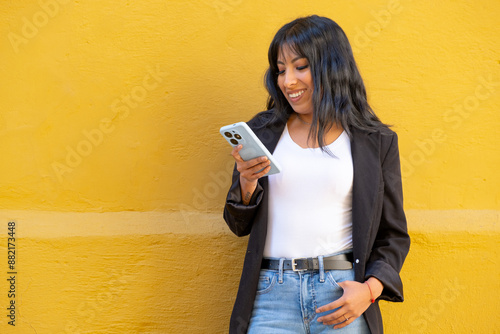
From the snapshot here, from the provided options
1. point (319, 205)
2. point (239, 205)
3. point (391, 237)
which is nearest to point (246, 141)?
point (239, 205)

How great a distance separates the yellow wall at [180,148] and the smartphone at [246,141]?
82 centimetres

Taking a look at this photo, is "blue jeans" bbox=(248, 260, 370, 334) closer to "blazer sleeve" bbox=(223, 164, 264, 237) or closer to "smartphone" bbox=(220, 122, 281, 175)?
"blazer sleeve" bbox=(223, 164, 264, 237)

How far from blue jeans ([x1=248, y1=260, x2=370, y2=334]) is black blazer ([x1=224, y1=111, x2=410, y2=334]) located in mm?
76

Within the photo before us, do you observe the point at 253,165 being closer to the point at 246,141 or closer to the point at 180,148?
the point at 246,141

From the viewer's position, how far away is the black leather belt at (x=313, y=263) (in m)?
2.16

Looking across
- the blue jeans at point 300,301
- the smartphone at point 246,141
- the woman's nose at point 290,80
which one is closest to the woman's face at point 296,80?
the woman's nose at point 290,80

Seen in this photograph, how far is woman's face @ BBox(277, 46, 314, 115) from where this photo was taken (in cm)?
236

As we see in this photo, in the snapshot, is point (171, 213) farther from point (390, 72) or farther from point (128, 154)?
point (390, 72)

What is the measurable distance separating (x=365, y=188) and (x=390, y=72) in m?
1.09

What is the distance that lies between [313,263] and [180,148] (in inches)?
43.2

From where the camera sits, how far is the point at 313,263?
7.09ft

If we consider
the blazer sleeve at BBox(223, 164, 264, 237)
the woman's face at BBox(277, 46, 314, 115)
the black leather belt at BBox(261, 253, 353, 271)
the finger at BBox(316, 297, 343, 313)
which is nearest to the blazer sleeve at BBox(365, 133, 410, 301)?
the black leather belt at BBox(261, 253, 353, 271)

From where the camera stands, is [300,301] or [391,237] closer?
[300,301]

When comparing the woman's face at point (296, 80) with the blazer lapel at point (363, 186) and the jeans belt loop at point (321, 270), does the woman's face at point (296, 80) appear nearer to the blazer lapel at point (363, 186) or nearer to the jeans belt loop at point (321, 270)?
the blazer lapel at point (363, 186)
